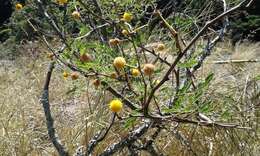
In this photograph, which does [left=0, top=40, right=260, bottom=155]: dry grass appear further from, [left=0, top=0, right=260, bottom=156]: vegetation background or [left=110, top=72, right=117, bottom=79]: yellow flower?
[left=110, top=72, right=117, bottom=79]: yellow flower

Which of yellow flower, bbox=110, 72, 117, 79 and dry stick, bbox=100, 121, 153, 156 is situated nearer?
yellow flower, bbox=110, 72, 117, 79

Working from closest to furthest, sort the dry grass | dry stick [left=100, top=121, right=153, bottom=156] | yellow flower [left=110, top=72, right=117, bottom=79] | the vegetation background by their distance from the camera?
yellow flower [left=110, top=72, right=117, bottom=79]
the vegetation background
dry stick [left=100, top=121, right=153, bottom=156]
the dry grass

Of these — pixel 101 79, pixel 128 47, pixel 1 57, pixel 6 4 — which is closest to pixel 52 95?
pixel 128 47

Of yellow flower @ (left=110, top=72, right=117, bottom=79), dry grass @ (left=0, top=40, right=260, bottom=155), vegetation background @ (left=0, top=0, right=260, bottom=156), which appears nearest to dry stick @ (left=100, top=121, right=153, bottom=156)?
vegetation background @ (left=0, top=0, right=260, bottom=156)

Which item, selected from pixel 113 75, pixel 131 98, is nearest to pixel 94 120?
pixel 131 98

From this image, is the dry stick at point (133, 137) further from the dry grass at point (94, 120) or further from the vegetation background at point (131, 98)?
the dry grass at point (94, 120)

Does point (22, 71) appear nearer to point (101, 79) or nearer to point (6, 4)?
point (101, 79)

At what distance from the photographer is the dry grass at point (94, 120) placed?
218 cm

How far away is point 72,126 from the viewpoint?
323 centimetres

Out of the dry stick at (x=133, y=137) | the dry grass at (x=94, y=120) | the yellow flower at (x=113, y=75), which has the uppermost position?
the yellow flower at (x=113, y=75)

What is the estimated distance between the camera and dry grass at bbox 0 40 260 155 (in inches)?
85.8

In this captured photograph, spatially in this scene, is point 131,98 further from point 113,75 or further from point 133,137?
point 113,75

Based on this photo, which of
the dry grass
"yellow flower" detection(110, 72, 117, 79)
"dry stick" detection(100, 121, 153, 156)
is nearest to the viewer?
"yellow flower" detection(110, 72, 117, 79)

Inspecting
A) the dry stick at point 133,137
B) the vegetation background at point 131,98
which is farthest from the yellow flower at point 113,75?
the dry stick at point 133,137
